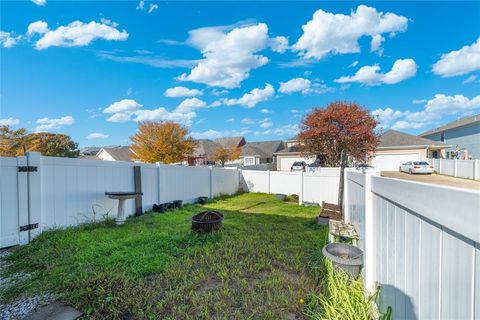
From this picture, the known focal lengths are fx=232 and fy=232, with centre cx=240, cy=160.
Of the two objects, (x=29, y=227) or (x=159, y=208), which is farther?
(x=159, y=208)

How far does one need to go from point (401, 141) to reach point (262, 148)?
19.6 meters

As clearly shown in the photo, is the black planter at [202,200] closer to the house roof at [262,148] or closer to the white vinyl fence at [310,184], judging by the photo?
the white vinyl fence at [310,184]

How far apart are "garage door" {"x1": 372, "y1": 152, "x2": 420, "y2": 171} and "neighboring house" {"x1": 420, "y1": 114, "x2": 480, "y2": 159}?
700cm

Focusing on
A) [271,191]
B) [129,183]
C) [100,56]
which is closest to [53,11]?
[100,56]

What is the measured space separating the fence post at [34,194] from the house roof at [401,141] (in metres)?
23.7

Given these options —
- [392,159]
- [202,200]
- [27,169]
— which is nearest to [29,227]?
[27,169]

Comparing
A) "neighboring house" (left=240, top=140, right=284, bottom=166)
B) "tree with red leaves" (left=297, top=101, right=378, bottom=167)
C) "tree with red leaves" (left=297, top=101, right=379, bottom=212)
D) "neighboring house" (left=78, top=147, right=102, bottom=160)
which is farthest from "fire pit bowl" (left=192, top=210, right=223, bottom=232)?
"neighboring house" (left=78, top=147, right=102, bottom=160)

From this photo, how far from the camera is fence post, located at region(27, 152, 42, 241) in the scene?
473 centimetres

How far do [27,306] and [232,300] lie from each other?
2.38 meters

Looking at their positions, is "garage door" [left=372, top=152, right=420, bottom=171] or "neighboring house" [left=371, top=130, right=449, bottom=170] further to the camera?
"garage door" [left=372, top=152, right=420, bottom=171]

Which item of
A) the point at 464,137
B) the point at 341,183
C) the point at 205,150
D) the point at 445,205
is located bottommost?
the point at 341,183

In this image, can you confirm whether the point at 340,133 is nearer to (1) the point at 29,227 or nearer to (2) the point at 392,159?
(1) the point at 29,227

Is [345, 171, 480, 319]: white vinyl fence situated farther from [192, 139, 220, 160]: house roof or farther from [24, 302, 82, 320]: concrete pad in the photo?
[192, 139, 220, 160]: house roof

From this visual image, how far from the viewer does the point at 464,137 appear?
2777 centimetres
